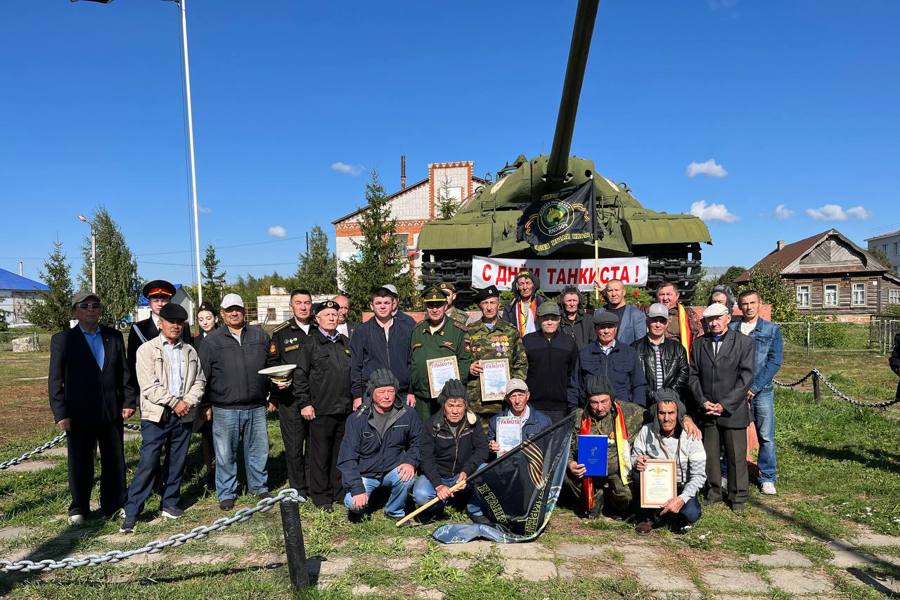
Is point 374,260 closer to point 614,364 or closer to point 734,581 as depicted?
point 614,364

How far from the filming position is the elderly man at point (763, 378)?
586 centimetres

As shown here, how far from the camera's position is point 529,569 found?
414 cm

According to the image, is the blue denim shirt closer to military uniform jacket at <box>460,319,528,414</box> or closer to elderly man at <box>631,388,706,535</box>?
elderly man at <box>631,388,706,535</box>

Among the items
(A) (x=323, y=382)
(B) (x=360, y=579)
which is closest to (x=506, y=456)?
(B) (x=360, y=579)

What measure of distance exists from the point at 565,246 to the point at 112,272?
1113 inches

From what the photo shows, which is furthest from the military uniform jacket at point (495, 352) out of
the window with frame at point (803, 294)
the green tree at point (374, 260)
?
the window with frame at point (803, 294)

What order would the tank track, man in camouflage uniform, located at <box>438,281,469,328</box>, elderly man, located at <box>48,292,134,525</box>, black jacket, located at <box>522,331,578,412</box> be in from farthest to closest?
the tank track, man in camouflage uniform, located at <box>438,281,469,328</box>, black jacket, located at <box>522,331,578,412</box>, elderly man, located at <box>48,292,134,525</box>

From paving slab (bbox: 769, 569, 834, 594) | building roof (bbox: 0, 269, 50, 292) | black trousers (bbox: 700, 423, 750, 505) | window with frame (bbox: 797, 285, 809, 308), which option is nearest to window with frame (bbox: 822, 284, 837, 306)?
window with frame (bbox: 797, 285, 809, 308)

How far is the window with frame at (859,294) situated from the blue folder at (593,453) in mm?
41739

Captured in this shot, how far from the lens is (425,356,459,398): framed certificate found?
570 cm

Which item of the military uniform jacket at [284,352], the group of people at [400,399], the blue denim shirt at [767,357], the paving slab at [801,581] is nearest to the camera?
the paving slab at [801,581]

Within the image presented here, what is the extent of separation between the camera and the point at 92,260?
30.7m

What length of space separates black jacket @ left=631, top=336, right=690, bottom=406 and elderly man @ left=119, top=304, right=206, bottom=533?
13.0ft

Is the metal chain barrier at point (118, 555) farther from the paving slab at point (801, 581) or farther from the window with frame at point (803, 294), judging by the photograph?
the window with frame at point (803, 294)
